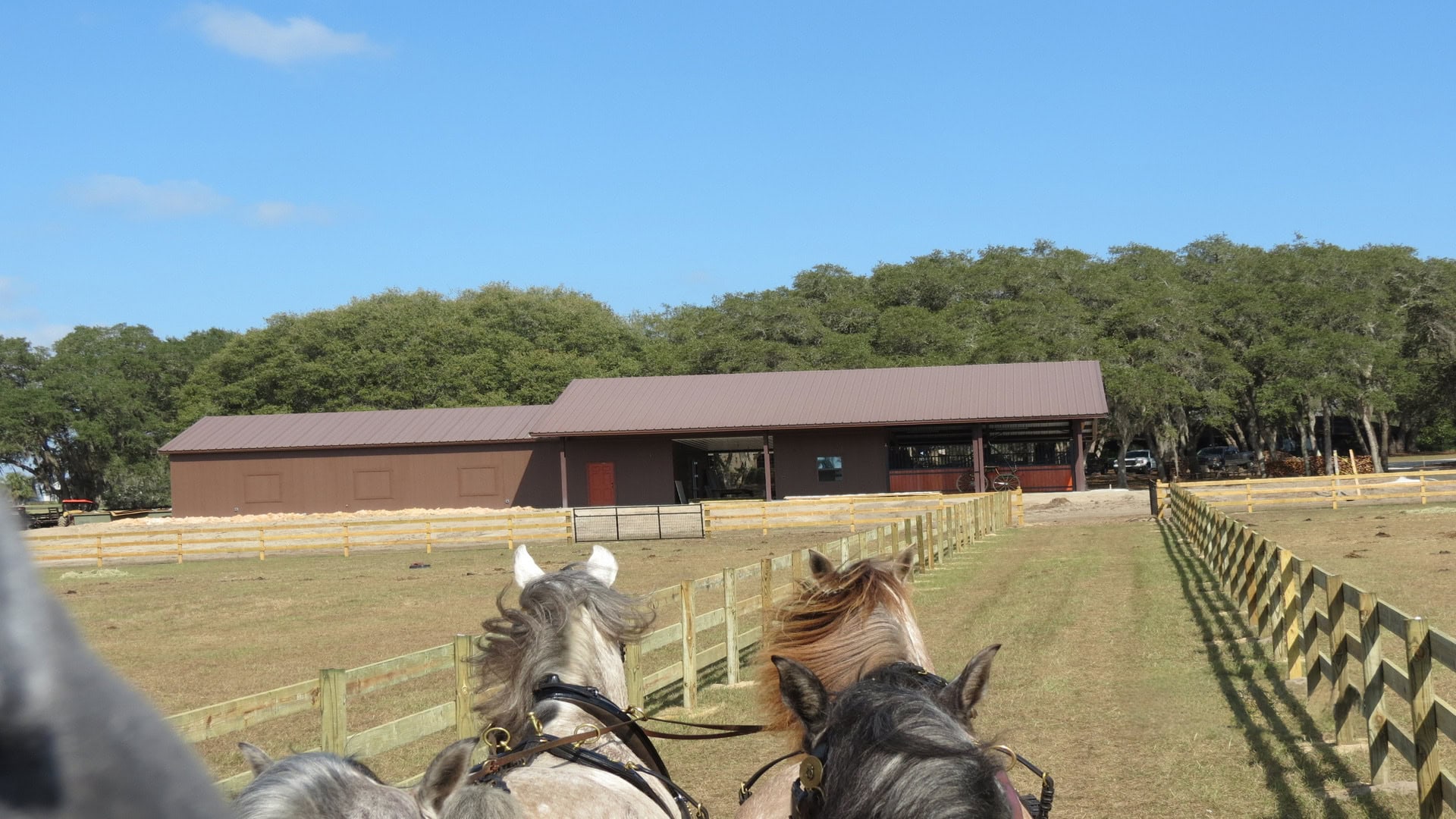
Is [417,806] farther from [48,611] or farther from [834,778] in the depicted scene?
[48,611]

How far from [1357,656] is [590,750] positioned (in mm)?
5327

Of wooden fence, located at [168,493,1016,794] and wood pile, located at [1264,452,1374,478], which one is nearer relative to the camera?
wooden fence, located at [168,493,1016,794]

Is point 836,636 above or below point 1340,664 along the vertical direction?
above

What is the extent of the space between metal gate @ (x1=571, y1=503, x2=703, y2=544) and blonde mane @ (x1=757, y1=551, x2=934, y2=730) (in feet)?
82.1

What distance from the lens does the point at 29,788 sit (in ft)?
1.56

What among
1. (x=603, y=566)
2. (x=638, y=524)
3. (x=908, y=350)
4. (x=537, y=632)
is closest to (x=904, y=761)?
(x=537, y=632)

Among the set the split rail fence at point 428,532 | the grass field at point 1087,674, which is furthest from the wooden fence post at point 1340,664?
the split rail fence at point 428,532

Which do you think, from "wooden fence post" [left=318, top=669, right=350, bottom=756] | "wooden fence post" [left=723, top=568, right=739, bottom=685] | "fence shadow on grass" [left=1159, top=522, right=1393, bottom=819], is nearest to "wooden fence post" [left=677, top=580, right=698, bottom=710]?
"wooden fence post" [left=723, top=568, right=739, bottom=685]

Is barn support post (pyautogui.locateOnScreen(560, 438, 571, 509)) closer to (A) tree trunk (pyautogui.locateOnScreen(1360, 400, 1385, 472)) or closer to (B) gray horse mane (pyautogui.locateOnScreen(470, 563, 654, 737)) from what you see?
(A) tree trunk (pyautogui.locateOnScreen(1360, 400, 1385, 472))

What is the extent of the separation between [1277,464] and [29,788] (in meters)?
49.9

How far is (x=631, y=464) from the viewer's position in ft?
127

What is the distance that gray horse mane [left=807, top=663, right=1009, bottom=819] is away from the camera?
6.63 feet

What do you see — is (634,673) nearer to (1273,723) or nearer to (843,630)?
(1273,723)

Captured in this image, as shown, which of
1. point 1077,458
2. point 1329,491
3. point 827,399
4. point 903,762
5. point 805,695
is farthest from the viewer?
point 827,399
